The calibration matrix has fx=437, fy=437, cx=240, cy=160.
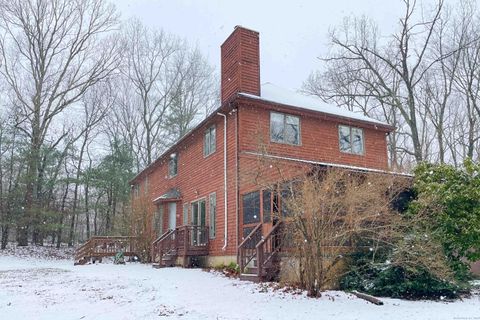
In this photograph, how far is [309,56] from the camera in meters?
39.2

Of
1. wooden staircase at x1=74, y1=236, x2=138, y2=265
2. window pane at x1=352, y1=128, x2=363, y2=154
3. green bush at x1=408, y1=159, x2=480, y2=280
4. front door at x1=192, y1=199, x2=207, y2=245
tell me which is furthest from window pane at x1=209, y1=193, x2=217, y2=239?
green bush at x1=408, y1=159, x2=480, y2=280

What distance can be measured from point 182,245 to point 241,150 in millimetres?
4254

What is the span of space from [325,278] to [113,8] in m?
24.7

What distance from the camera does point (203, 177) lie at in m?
16.1

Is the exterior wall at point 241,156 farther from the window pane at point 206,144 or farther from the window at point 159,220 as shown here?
the window at point 159,220

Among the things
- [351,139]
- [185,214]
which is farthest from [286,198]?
[185,214]

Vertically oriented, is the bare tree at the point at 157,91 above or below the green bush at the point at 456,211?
above

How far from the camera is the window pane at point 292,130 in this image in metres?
14.8

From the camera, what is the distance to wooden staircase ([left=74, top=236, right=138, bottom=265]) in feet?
62.1

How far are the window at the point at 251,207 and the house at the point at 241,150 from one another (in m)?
0.03

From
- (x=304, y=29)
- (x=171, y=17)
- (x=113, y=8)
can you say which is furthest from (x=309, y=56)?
(x=113, y=8)

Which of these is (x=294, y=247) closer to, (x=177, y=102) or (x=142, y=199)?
(x=142, y=199)

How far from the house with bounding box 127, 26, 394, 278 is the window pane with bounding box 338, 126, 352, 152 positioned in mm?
37

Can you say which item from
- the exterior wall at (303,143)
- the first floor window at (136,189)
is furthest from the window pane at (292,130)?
the first floor window at (136,189)
